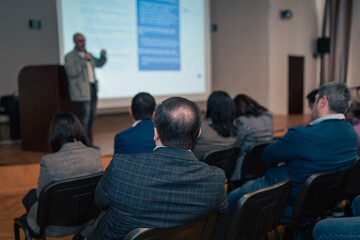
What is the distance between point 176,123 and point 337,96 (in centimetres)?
112

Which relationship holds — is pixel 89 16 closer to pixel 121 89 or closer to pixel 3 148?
pixel 121 89

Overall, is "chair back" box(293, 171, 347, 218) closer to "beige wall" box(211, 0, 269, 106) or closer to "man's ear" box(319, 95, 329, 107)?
"man's ear" box(319, 95, 329, 107)

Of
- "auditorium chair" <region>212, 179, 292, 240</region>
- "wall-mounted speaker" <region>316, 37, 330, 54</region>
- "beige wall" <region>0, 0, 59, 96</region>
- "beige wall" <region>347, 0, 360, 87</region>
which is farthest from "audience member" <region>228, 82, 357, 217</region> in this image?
"beige wall" <region>347, 0, 360, 87</region>

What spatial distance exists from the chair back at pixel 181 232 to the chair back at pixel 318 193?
27.6 inches

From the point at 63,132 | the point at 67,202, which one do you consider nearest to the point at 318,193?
the point at 67,202

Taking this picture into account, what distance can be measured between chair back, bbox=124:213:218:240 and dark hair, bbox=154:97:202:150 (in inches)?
10.1

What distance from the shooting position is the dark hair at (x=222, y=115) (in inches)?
90.1

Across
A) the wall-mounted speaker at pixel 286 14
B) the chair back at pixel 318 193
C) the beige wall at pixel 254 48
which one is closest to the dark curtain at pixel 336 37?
the beige wall at pixel 254 48

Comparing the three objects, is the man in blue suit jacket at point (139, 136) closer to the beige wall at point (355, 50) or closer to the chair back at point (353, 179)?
the chair back at point (353, 179)

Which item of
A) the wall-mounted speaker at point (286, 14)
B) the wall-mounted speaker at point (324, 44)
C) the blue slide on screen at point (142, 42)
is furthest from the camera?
the wall-mounted speaker at point (324, 44)

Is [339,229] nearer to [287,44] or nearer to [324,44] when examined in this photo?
[287,44]

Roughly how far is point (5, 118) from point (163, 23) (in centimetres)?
293

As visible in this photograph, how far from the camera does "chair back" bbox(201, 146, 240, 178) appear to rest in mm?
1930

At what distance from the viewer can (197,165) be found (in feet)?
3.40
